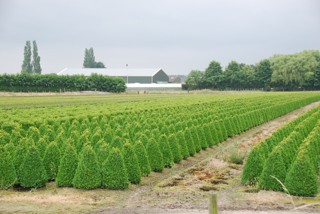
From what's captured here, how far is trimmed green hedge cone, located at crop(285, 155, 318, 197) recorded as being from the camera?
38.4ft

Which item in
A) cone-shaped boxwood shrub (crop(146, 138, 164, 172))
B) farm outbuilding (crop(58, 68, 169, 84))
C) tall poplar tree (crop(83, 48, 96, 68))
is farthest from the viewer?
tall poplar tree (crop(83, 48, 96, 68))

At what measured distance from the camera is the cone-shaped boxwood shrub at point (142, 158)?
47.9 ft

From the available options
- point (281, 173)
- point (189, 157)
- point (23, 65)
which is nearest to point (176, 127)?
point (189, 157)

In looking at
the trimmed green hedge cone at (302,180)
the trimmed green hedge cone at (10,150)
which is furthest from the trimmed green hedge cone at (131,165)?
the trimmed green hedge cone at (302,180)

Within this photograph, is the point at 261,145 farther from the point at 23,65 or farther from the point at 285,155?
the point at 23,65

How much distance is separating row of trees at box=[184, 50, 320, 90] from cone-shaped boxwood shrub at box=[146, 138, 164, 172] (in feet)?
336

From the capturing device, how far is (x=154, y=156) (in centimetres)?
1556

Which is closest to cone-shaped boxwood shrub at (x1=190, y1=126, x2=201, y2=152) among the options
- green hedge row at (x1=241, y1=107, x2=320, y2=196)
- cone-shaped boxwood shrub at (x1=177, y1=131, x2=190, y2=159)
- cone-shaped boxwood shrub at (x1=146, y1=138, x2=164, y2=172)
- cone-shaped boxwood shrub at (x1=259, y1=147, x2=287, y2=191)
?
cone-shaped boxwood shrub at (x1=177, y1=131, x2=190, y2=159)

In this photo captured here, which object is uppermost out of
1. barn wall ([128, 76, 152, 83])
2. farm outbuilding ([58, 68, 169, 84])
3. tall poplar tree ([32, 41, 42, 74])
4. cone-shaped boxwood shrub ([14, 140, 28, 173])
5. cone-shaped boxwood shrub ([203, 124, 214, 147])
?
tall poplar tree ([32, 41, 42, 74])

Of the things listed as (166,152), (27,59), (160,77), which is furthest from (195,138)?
(160,77)

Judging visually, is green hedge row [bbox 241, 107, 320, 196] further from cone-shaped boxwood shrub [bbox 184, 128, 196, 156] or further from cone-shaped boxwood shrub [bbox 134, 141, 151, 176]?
cone-shaped boxwood shrub [bbox 184, 128, 196, 156]

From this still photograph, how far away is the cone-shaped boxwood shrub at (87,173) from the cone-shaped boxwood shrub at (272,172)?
4356 millimetres

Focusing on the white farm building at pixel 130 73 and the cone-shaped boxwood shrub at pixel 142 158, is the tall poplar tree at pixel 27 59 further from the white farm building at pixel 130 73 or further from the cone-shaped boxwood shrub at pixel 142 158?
the cone-shaped boxwood shrub at pixel 142 158

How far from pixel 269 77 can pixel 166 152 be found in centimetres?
11019
